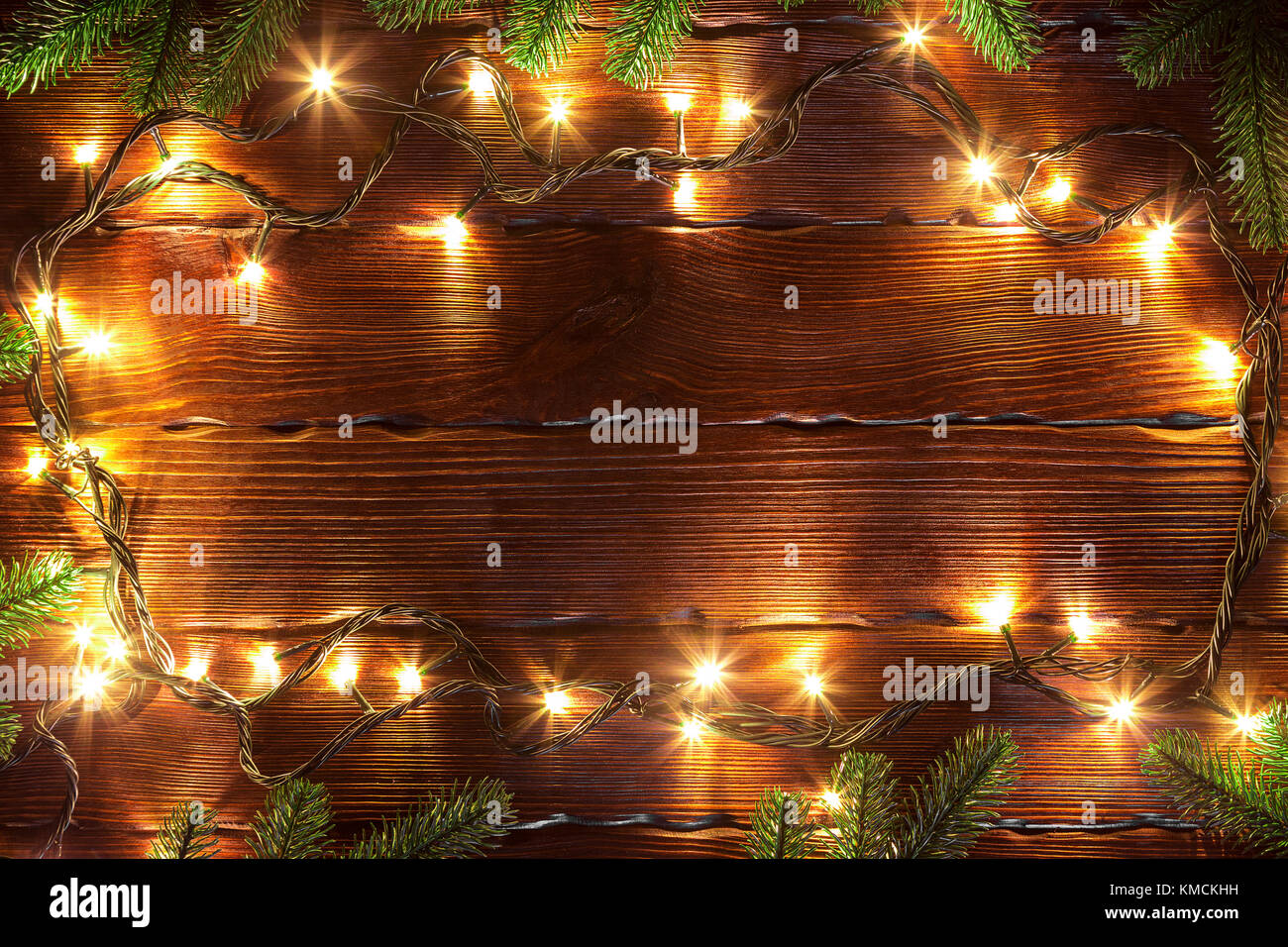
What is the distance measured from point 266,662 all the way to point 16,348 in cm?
48

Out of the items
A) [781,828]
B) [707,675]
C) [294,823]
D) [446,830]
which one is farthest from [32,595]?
[781,828]

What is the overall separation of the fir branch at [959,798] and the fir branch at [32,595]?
1.05 m

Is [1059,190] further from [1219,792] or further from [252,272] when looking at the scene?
[252,272]

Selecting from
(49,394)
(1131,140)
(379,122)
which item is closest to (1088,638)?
(1131,140)

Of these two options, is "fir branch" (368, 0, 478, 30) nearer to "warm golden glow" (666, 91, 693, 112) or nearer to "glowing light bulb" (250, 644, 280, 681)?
"warm golden glow" (666, 91, 693, 112)

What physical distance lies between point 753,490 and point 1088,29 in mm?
738

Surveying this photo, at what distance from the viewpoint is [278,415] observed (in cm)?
91

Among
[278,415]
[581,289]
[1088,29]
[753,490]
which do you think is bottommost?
[753,490]

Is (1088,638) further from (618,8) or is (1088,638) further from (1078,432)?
(618,8)

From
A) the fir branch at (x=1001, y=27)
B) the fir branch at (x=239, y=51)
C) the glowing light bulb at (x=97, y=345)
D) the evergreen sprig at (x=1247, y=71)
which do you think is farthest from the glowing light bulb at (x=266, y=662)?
the evergreen sprig at (x=1247, y=71)

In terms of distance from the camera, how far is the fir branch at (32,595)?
33.2 inches

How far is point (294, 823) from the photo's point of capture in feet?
2.76

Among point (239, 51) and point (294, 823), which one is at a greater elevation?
point (239, 51)

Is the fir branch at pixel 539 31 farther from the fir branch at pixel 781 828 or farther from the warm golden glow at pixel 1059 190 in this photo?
the fir branch at pixel 781 828
